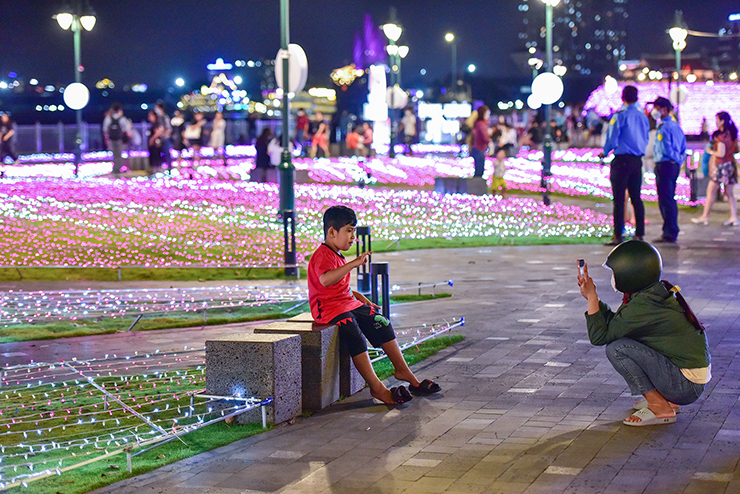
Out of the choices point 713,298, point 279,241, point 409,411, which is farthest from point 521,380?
point 279,241

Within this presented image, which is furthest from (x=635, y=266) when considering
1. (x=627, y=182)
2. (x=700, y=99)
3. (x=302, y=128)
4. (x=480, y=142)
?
(x=700, y=99)

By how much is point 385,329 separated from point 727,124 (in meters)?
11.7

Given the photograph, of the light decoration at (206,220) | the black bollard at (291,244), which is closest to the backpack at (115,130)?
the light decoration at (206,220)

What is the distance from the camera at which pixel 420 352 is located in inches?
303

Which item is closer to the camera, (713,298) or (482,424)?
(482,424)

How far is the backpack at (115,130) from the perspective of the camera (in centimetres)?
3027

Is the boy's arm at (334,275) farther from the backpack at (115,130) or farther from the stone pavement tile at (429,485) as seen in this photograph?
the backpack at (115,130)

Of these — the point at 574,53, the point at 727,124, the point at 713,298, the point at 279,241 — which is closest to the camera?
the point at 713,298

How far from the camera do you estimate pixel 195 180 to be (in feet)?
89.3

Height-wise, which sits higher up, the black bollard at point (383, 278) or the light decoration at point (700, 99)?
the light decoration at point (700, 99)

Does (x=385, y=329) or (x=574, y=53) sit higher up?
(x=574, y=53)

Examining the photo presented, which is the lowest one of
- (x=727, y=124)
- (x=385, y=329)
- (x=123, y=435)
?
(x=123, y=435)

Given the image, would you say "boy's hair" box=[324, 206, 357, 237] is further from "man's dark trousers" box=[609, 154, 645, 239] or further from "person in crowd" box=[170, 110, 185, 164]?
"person in crowd" box=[170, 110, 185, 164]

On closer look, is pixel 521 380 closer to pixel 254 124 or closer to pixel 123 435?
pixel 123 435
